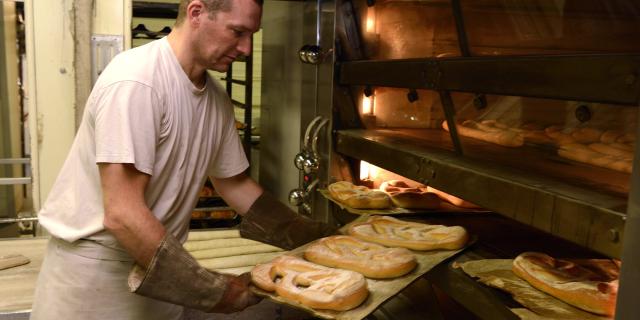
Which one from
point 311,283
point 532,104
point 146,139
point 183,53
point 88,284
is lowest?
point 88,284

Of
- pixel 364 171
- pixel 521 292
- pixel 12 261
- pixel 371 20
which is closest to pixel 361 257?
pixel 521 292

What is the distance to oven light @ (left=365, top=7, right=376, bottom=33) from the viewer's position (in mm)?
2500

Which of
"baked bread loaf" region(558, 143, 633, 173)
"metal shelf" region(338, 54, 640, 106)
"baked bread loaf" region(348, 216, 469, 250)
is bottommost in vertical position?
"baked bread loaf" region(348, 216, 469, 250)

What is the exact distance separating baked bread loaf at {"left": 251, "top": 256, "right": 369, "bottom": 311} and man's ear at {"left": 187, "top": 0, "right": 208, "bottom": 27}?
780mm

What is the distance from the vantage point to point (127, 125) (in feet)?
5.02

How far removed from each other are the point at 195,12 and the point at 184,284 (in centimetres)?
81

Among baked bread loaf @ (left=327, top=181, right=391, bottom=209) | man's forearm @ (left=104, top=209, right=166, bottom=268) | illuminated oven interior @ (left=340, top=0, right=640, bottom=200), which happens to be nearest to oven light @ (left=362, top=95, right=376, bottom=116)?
illuminated oven interior @ (left=340, top=0, right=640, bottom=200)

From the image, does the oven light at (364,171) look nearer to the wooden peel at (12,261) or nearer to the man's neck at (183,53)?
the man's neck at (183,53)

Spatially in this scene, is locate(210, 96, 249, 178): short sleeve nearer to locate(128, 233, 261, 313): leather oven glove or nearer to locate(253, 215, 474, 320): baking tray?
locate(253, 215, 474, 320): baking tray

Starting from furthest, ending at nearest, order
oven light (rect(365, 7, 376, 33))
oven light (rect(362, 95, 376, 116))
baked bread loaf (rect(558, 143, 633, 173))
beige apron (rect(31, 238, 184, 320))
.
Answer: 1. oven light (rect(362, 95, 376, 116))
2. oven light (rect(365, 7, 376, 33))
3. beige apron (rect(31, 238, 184, 320))
4. baked bread loaf (rect(558, 143, 633, 173))

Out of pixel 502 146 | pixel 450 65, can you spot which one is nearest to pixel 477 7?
pixel 450 65

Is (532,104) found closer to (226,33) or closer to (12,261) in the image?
(226,33)

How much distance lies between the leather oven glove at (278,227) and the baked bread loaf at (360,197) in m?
0.18

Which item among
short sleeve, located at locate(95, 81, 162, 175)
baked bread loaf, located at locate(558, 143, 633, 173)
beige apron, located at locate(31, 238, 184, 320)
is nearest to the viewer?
baked bread loaf, located at locate(558, 143, 633, 173)
